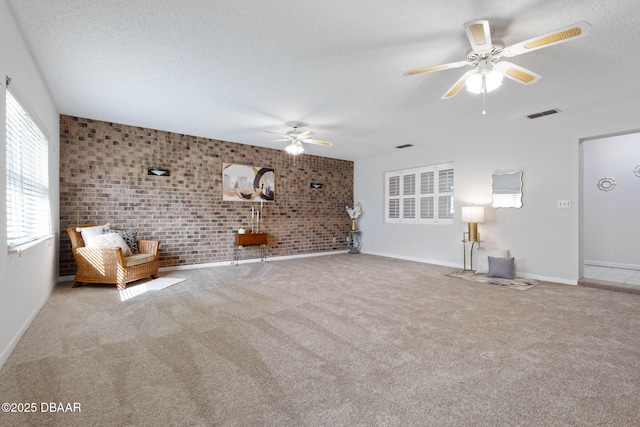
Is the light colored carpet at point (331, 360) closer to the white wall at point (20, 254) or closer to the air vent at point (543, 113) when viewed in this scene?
the white wall at point (20, 254)

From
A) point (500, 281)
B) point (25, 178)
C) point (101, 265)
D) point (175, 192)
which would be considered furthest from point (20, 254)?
point (500, 281)

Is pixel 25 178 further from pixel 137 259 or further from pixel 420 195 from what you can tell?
pixel 420 195

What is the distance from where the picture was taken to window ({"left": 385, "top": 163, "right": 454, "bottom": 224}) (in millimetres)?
→ 6227

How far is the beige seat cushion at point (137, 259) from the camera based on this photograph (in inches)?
164

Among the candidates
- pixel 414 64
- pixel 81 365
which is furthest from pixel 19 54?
pixel 414 64

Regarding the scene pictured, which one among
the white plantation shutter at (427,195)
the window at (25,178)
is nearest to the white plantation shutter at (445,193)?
the white plantation shutter at (427,195)

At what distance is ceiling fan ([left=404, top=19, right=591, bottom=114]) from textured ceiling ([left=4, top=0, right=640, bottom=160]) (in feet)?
0.60

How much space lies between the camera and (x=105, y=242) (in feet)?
13.9

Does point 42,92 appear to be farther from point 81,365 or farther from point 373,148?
point 373,148

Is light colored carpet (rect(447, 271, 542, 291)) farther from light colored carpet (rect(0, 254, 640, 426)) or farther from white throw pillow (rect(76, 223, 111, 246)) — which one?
white throw pillow (rect(76, 223, 111, 246))

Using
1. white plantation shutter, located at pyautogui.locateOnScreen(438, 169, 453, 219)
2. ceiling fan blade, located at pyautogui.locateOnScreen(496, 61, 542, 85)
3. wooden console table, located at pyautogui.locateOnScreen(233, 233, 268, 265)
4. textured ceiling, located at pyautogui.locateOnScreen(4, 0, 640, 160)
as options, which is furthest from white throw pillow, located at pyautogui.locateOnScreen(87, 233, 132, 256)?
white plantation shutter, located at pyautogui.locateOnScreen(438, 169, 453, 219)

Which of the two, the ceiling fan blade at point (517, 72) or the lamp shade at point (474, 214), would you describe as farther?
the lamp shade at point (474, 214)

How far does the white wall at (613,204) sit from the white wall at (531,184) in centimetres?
208

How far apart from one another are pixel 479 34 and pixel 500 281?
3782 mm
